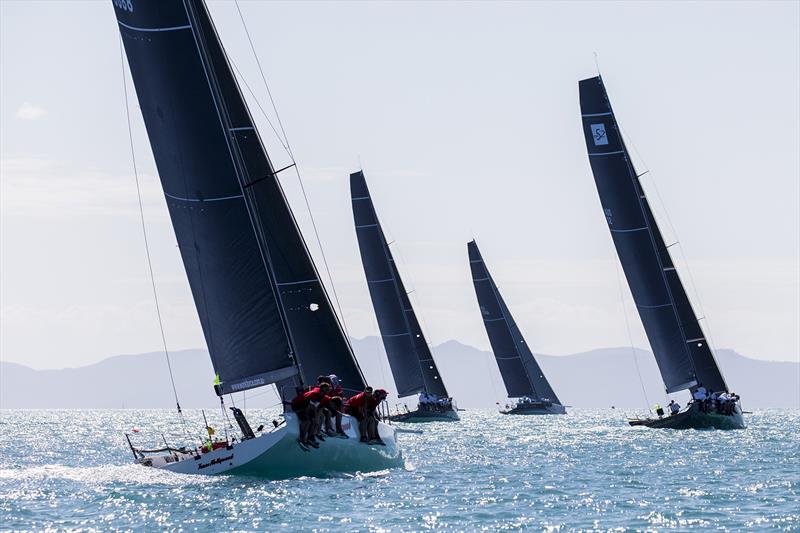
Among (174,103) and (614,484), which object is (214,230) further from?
(614,484)

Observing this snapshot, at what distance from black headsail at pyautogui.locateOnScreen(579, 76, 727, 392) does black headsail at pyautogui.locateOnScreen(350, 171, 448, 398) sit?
13.9 m

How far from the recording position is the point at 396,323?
7212 centimetres

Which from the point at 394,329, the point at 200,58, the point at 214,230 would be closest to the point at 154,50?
the point at 200,58

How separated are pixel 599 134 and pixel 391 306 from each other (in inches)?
686

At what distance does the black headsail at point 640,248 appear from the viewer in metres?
57.8

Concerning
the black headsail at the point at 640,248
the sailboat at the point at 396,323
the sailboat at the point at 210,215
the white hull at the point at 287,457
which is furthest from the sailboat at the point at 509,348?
the white hull at the point at 287,457

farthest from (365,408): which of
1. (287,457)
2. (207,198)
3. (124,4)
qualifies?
(124,4)

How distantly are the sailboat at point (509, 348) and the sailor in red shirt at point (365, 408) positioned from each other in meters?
58.7

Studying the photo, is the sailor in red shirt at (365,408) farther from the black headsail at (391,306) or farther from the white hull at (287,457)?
the black headsail at (391,306)

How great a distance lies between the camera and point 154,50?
30.1 m

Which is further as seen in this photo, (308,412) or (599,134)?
(599,134)

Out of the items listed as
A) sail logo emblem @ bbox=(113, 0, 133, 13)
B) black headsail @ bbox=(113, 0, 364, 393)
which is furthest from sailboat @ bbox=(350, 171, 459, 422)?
black headsail @ bbox=(113, 0, 364, 393)

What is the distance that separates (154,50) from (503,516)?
1362 cm

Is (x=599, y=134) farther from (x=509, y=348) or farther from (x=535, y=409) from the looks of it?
(x=535, y=409)
